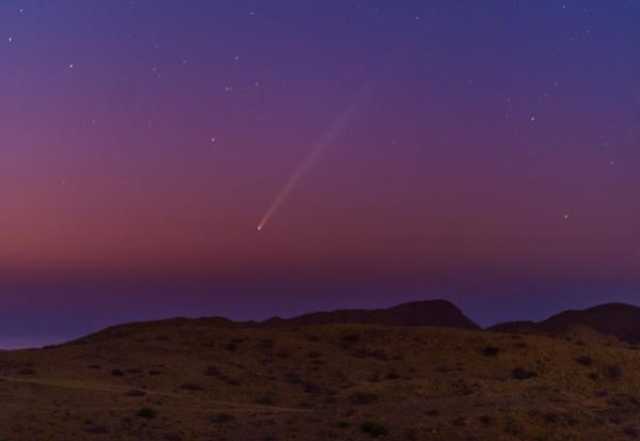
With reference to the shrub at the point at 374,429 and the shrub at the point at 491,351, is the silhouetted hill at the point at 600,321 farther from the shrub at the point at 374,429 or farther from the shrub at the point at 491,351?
the shrub at the point at 374,429

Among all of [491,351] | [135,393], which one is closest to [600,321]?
[491,351]

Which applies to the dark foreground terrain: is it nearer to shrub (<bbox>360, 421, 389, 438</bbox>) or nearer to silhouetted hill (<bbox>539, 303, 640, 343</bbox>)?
shrub (<bbox>360, 421, 389, 438</bbox>)

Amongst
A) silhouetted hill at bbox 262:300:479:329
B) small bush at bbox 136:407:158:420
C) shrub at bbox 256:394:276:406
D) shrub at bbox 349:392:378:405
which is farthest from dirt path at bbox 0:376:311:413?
silhouetted hill at bbox 262:300:479:329

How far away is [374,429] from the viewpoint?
22047 mm

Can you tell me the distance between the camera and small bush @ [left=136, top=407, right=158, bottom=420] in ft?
79.0

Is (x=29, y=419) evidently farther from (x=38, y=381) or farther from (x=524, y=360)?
(x=524, y=360)

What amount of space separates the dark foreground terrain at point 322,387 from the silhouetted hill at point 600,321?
130 ft

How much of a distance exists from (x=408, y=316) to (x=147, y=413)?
232ft

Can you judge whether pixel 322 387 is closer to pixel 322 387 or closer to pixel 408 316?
pixel 322 387

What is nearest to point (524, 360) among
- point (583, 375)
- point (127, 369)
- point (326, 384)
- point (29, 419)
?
point (583, 375)

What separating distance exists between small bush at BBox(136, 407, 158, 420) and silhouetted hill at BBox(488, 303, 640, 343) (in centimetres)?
5955

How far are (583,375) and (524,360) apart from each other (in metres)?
3.31

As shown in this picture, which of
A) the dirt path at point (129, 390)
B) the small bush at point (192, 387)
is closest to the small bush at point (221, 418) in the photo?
the dirt path at point (129, 390)

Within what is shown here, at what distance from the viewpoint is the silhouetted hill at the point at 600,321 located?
3241 inches
